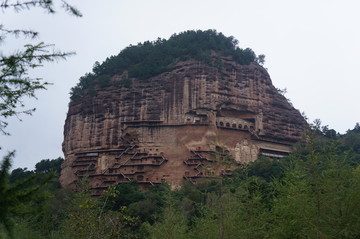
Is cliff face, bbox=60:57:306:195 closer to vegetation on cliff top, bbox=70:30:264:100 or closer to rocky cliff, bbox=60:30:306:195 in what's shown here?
rocky cliff, bbox=60:30:306:195

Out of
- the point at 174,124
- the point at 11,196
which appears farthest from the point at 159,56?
the point at 11,196

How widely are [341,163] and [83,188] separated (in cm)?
883

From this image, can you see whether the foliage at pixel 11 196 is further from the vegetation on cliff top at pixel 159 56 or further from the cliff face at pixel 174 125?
the vegetation on cliff top at pixel 159 56

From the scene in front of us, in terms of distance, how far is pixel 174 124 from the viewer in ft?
113

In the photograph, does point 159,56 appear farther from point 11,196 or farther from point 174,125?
point 11,196

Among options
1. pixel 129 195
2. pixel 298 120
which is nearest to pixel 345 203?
pixel 129 195

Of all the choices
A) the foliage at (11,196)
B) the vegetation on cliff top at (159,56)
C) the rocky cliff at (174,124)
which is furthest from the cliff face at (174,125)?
the foliage at (11,196)

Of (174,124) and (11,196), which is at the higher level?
(174,124)

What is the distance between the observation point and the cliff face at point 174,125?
1330 inches

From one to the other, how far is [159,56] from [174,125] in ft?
24.8

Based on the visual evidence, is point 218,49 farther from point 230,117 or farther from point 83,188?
point 83,188

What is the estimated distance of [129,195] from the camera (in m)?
28.0

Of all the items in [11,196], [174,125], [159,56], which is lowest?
[11,196]

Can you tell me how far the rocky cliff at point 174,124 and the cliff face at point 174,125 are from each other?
0.24 feet
